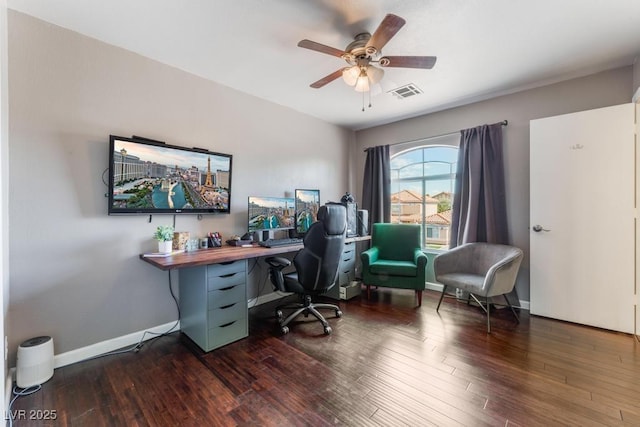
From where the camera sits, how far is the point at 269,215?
3.08m

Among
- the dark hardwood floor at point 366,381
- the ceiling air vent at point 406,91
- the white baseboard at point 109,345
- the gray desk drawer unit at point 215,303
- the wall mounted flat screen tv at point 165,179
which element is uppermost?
the ceiling air vent at point 406,91

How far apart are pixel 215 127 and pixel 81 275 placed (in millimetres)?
1811

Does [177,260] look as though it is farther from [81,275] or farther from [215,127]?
[215,127]

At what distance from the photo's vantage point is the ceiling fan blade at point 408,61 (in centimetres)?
194

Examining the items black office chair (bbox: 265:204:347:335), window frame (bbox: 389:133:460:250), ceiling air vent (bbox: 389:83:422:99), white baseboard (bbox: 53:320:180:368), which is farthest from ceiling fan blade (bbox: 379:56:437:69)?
white baseboard (bbox: 53:320:180:368)

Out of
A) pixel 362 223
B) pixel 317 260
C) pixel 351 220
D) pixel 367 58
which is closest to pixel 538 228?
pixel 362 223

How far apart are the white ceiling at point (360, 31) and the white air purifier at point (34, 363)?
2330 millimetres

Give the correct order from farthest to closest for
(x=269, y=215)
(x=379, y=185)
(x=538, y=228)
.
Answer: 1. (x=379, y=185)
2. (x=269, y=215)
3. (x=538, y=228)

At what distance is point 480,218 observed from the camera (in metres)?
3.35

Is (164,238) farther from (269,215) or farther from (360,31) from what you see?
(360,31)

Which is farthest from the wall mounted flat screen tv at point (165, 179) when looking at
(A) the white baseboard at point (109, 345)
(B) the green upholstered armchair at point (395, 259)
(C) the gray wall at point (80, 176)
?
(B) the green upholstered armchair at point (395, 259)

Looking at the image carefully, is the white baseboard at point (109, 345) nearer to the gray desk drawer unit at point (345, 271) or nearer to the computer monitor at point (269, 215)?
the computer monitor at point (269, 215)

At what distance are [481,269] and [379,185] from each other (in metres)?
1.88

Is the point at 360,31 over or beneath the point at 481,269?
over
